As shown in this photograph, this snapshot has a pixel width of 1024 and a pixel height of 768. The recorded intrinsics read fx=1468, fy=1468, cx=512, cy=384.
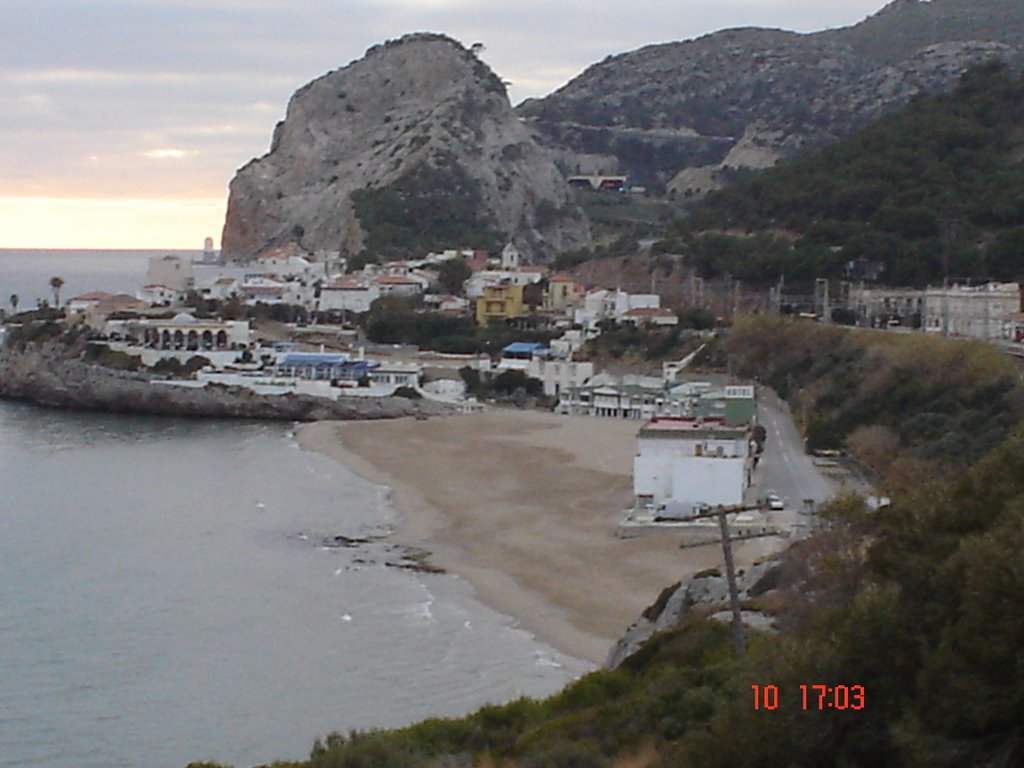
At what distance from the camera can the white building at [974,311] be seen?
107ft

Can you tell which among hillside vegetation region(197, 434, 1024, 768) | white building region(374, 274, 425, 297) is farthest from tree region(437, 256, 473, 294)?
hillside vegetation region(197, 434, 1024, 768)

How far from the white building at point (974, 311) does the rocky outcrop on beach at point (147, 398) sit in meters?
12.7

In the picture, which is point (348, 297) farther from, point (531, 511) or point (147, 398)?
point (531, 511)

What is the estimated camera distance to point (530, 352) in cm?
4303

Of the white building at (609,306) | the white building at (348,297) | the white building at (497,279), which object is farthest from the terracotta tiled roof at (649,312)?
the white building at (348,297)

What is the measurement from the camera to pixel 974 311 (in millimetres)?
33656

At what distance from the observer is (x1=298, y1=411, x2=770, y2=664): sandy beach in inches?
720

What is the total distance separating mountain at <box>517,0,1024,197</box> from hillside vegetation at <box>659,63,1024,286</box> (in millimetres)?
38240

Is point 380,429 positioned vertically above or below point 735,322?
below

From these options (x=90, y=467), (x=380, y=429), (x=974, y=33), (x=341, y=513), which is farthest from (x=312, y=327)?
(x=974, y=33)

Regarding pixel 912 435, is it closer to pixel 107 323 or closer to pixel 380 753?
pixel 380 753

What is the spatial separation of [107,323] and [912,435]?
31.2 meters

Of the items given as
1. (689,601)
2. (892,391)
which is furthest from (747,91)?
(689,601)
